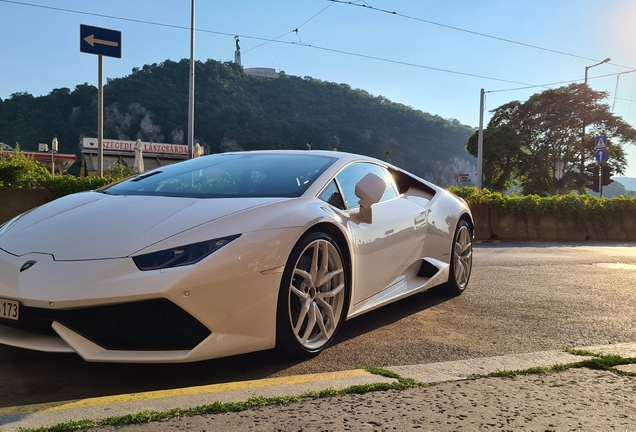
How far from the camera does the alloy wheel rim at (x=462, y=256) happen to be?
5.21 meters

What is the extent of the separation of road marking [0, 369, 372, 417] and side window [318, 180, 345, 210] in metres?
1.14

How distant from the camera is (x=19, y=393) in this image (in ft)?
8.09

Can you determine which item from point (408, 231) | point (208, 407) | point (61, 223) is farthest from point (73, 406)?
point (408, 231)

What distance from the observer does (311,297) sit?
3162mm

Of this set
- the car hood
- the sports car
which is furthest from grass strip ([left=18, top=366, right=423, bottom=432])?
the car hood

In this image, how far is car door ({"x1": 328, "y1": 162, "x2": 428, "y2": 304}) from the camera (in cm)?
359

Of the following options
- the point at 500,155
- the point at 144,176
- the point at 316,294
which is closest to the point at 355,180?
the point at 316,294

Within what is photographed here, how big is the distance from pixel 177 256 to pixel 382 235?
161 centimetres

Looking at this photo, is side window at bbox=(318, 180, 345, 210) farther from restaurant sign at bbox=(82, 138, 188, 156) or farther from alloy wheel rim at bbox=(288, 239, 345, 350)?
restaurant sign at bbox=(82, 138, 188, 156)

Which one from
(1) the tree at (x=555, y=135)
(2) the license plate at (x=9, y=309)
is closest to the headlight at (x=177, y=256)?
(2) the license plate at (x=9, y=309)

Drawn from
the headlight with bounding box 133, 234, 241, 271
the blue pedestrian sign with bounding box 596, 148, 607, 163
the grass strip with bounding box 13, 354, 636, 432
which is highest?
the blue pedestrian sign with bounding box 596, 148, 607, 163

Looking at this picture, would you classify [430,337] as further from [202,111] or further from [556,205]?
[202,111]

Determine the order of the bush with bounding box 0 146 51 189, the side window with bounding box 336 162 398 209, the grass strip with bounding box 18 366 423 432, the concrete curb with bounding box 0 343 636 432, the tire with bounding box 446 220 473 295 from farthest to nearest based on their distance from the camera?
the bush with bounding box 0 146 51 189
the tire with bounding box 446 220 473 295
the side window with bounding box 336 162 398 209
the concrete curb with bounding box 0 343 636 432
the grass strip with bounding box 18 366 423 432

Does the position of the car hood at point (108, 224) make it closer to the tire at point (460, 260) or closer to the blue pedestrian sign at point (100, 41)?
→ the tire at point (460, 260)
